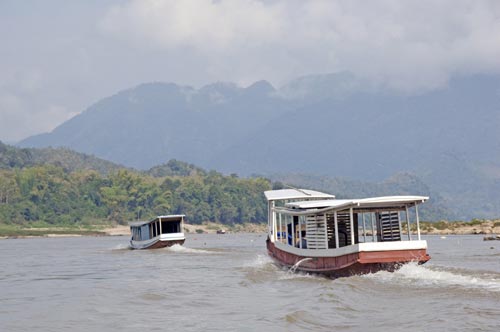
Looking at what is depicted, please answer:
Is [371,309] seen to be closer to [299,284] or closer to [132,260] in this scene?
[299,284]

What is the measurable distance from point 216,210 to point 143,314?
168 m

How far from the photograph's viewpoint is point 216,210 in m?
194

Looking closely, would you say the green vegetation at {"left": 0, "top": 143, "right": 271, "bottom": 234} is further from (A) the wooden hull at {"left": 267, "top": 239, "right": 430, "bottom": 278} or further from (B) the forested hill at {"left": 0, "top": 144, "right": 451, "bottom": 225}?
(A) the wooden hull at {"left": 267, "top": 239, "right": 430, "bottom": 278}

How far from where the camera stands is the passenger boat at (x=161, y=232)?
67.6 m

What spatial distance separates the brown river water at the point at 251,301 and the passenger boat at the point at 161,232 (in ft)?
80.0

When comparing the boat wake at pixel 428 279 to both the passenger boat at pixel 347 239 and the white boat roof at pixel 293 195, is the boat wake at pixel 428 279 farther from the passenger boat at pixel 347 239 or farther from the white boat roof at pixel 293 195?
the white boat roof at pixel 293 195

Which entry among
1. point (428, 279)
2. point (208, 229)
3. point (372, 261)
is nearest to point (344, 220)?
point (372, 261)

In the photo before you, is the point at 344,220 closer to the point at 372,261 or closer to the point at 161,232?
the point at 372,261

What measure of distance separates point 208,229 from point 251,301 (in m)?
158

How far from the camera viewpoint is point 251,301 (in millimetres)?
28938

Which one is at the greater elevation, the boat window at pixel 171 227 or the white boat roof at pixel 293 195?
the white boat roof at pixel 293 195

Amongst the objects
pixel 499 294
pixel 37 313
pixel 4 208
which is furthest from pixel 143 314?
pixel 4 208

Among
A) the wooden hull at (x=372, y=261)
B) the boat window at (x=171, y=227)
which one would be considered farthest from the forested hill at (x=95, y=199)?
the wooden hull at (x=372, y=261)

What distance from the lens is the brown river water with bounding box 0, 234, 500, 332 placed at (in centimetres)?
2348
